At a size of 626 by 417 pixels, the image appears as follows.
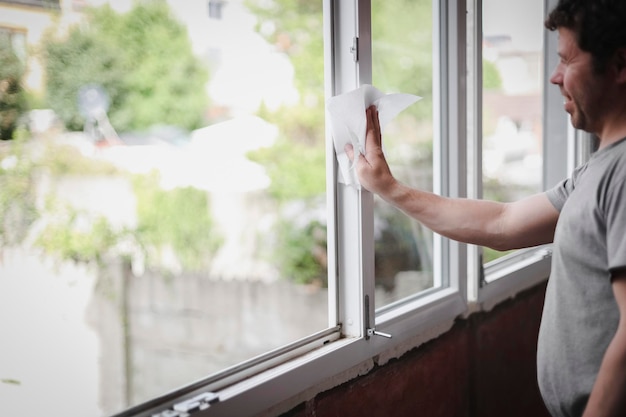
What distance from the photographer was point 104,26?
4.45ft

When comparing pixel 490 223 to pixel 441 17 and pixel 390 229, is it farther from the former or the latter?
pixel 441 17

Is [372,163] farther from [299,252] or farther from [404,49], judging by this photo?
[299,252]

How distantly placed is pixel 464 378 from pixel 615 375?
107 cm

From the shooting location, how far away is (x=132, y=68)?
1459 mm

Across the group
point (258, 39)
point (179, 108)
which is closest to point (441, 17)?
point (258, 39)

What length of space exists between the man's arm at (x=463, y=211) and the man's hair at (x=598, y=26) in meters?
0.44

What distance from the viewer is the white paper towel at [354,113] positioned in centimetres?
164

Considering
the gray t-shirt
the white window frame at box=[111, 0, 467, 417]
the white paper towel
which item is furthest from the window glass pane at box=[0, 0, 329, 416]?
the gray t-shirt

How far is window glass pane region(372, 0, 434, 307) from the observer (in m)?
2.02

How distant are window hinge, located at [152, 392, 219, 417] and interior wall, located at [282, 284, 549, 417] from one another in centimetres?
22

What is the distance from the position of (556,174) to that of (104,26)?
99.8 inches

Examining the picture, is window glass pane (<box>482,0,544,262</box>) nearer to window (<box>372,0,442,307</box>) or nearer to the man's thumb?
window (<box>372,0,442,307</box>)

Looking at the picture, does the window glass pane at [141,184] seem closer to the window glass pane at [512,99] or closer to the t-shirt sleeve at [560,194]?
the t-shirt sleeve at [560,194]

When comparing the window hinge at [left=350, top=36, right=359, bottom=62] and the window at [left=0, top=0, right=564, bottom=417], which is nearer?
the window at [left=0, top=0, right=564, bottom=417]
